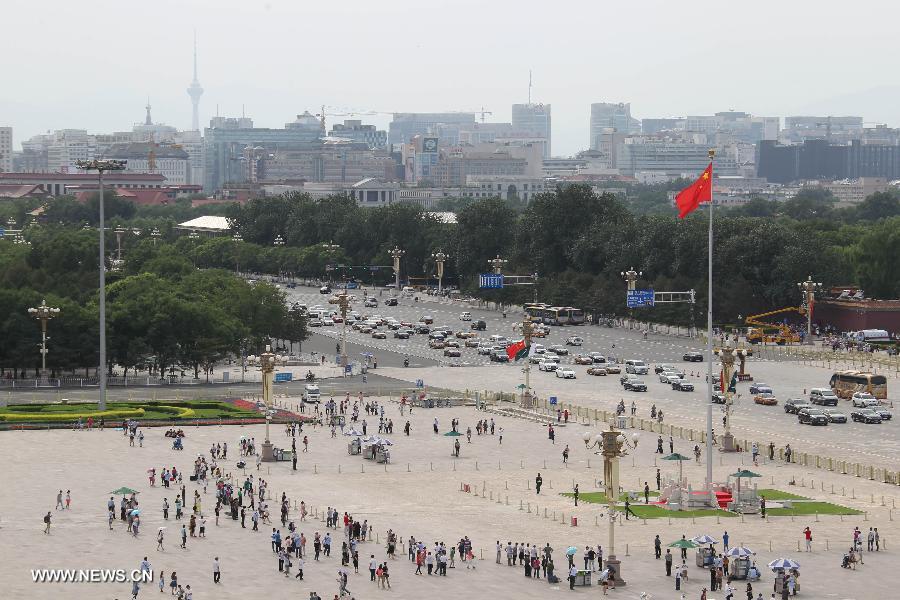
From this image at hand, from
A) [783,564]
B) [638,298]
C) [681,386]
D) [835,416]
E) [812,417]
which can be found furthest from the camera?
[638,298]

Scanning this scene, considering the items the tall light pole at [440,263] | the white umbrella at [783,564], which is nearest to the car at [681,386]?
the white umbrella at [783,564]

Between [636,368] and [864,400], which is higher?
[864,400]

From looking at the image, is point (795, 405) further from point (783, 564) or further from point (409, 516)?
point (783, 564)

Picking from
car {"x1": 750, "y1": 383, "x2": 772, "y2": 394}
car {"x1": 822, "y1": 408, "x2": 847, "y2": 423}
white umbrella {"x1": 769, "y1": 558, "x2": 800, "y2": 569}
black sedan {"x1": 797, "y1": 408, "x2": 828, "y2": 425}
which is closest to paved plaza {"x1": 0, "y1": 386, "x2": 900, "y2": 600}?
white umbrella {"x1": 769, "y1": 558, "x2": 800, "y2": 569}

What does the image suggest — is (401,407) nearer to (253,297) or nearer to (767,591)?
(253,297)

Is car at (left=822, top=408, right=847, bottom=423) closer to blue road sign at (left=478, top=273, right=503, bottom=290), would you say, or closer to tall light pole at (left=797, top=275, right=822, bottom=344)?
tall light pole at (left=797, top=275, right=822, bottom=344)

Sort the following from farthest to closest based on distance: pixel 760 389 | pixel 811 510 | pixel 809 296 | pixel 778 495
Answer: pixel 809 296 → pixel 760 389 → pixel 778 495 → pixel 811 510

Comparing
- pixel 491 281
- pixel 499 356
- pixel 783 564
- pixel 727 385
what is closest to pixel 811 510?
pixel 783 564

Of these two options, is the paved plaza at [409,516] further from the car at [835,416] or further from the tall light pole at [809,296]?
the tall light pole at [809,296]

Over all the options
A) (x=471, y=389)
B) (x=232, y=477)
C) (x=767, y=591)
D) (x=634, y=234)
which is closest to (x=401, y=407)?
Result: (x=471, y=389)
